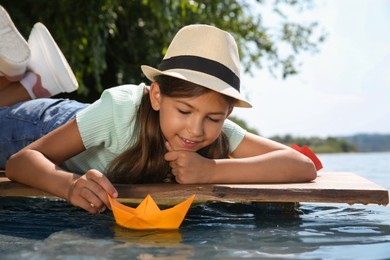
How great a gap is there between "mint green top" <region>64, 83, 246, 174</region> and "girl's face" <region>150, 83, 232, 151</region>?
258 millimetres

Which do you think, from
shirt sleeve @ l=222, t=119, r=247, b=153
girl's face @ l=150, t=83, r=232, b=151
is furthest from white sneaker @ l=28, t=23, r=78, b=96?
girl's face @ l=150, t=83, r=232, b=151

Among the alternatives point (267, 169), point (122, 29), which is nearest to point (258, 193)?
point (267, 169)

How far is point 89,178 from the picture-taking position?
2.54 metres

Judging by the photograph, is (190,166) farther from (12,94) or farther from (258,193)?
(12,94)

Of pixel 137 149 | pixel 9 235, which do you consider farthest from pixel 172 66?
pixel 9 235

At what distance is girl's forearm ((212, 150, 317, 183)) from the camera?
9.38ft

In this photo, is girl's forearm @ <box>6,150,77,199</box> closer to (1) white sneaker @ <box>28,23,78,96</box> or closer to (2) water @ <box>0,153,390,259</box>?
(2) water @ <box>0,153,390,259</box>

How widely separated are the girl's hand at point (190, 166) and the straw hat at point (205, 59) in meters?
0.33

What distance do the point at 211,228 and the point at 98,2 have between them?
607cm

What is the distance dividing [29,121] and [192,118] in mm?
1368

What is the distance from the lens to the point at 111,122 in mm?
2996

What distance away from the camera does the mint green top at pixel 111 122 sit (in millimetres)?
2961

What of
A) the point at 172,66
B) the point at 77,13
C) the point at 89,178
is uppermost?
the point at 77,13

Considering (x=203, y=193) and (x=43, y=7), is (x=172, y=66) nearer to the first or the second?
(x=203, y=193)
